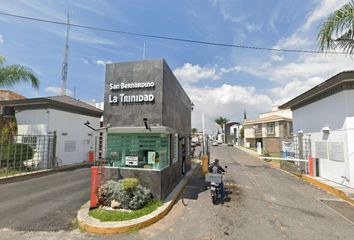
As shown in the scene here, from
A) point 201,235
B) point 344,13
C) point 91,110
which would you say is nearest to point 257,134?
point 91,110

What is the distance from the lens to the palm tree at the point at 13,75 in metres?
13.3

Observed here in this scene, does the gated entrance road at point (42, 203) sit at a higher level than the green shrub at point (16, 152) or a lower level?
lower

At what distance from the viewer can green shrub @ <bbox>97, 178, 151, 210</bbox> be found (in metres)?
6.54

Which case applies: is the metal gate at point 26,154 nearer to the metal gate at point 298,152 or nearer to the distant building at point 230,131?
the metal gate at point 298,152

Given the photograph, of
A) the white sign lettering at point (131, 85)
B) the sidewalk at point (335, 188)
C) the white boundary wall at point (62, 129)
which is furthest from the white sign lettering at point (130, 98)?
the sidewalk at point (335, 188)

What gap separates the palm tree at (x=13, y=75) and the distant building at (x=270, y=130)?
1171 inches

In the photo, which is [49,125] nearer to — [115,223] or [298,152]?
[115,223]

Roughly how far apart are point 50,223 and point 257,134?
41.8 metres

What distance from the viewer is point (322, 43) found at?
7.46 m

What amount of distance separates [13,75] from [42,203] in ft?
35.3

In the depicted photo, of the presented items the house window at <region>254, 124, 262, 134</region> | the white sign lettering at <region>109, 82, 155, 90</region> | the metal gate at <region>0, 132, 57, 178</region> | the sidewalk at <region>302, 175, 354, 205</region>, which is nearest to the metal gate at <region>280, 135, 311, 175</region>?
the sidewalk at <region>302, 175, 354, 205</region>

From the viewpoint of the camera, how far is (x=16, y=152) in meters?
13.1

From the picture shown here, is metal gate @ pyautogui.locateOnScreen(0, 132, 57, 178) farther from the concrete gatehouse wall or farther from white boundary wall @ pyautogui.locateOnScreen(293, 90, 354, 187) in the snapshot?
white boundary wall @ pyautogui.locateOnScreen(293, 90, 354, 187)

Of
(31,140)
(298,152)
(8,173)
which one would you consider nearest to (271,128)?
(298,152)
